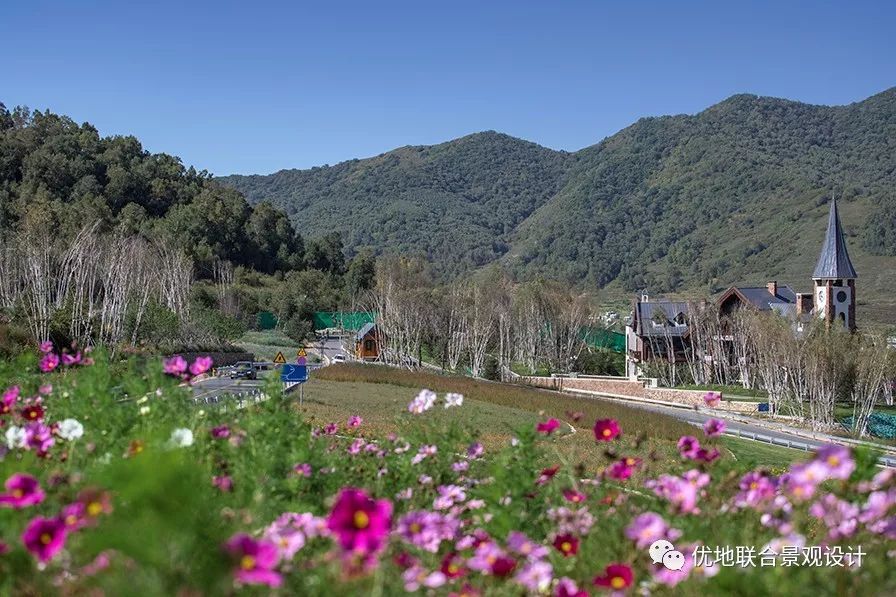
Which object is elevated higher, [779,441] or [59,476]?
[59,476]

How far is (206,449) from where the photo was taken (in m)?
5.00

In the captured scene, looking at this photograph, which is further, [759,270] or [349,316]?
[759,270]

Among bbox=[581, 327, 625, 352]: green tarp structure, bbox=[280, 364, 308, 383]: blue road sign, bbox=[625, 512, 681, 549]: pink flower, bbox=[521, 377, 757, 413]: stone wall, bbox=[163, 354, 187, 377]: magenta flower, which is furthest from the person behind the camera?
bbox=[581, 327, 625, 352]: green tarp structure

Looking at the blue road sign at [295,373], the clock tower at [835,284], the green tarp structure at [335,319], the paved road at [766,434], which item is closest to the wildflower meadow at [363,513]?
the blue road sign at [295,373]

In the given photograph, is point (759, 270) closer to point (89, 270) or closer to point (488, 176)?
point (89, 270)

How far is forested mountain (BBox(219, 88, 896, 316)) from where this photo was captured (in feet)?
335

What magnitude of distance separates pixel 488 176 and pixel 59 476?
196627mm

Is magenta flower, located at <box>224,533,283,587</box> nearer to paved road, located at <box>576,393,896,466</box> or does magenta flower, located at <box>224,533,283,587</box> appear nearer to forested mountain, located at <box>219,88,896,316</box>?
paved road, located at <box>576,393,896,466</box>

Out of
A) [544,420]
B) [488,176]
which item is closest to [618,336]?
[544,420]

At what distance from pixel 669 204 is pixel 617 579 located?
139 m

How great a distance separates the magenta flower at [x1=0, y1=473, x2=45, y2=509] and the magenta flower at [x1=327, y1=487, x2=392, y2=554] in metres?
1.36

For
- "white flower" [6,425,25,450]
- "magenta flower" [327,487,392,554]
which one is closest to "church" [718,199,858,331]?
"white flower" [6,425,25,450]

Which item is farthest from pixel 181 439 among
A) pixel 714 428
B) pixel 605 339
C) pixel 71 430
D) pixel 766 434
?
pixel 605 339

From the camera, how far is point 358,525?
2471 millimetres
